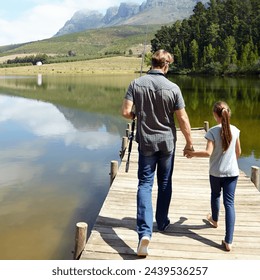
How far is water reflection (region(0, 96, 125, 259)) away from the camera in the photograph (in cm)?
805

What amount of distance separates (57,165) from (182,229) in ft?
30.1

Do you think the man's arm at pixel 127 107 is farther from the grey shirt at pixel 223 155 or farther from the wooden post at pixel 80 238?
the wooden post at pixel 80 238

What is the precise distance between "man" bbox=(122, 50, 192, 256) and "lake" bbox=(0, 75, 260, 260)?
3141mm

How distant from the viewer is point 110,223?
5.93 meters

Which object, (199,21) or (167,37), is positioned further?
(167,37)

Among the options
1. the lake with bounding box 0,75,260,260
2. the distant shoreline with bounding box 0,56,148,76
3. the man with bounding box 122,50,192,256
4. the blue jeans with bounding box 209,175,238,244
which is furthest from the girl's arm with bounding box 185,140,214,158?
the distant shoreline with bounding box 0,56,148,76

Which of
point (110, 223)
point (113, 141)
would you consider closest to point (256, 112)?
point (113, 141)

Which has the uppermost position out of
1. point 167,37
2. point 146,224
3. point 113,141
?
point 167,37

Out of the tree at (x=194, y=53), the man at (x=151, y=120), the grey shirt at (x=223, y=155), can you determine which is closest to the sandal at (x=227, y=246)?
the grey shirt at (x=223, y=155)

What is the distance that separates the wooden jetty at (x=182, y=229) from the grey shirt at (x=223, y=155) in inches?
42.5

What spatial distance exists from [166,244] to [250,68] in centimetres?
6862

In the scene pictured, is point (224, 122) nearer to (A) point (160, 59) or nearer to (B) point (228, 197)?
(B) point (228, 197)

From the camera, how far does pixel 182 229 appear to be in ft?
18.7

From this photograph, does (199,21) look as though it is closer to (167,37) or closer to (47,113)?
(167,37)
